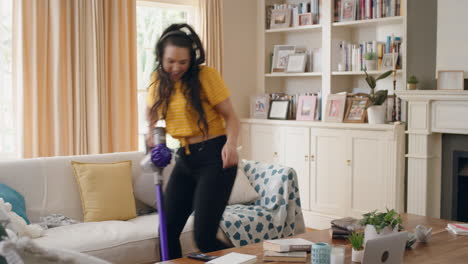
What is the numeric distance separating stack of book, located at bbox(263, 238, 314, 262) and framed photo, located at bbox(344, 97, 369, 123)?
271cm

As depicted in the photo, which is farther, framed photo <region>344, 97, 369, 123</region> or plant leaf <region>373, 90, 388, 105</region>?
framed photo <region>344, 97, 369, 123</region>

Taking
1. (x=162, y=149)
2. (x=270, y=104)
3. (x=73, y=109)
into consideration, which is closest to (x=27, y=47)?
(x=73, y=109)

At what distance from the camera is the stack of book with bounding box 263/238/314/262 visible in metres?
2.40

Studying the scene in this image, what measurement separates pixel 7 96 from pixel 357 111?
9.31 feet

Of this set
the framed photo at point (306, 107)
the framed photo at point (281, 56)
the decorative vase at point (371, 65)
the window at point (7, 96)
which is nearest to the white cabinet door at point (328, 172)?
the framed photo at point (306, 107)

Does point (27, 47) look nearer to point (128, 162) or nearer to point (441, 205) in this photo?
point (128, 162)

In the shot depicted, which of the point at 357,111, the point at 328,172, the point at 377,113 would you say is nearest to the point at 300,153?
the point at 328,172

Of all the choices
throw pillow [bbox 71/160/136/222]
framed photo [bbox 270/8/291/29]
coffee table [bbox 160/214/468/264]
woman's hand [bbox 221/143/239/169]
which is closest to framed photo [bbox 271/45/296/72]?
framed photo [bbox 270/8/291/29]

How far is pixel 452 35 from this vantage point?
177 inches

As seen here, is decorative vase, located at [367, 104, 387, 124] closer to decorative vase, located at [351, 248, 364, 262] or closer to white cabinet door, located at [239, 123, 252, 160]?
white cabinet door, located at [239, 123, 252, 160]

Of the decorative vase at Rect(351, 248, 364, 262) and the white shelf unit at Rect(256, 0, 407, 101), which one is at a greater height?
the white shelf unit at Rect(256, 0, 407, 101)

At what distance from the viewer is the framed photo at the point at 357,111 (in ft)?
16.8

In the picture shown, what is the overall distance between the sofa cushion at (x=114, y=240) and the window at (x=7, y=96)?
4.60 feet

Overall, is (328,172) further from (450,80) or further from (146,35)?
(146,35)
